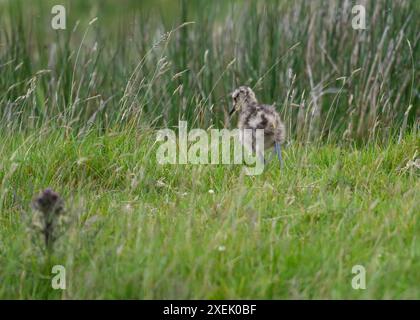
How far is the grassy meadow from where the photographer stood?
4.45 m

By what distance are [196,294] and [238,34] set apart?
4595 millimetres

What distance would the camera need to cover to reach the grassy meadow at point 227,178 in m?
4.45

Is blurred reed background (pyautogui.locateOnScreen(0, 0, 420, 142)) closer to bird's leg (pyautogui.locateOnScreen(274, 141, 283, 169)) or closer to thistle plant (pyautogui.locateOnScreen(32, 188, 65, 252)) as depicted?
bird's leg (pyautogui.locateOnScreen(274, 141, 283, 169))

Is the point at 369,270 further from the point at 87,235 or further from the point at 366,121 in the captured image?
the point at 366,121

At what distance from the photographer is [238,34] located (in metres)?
8.46

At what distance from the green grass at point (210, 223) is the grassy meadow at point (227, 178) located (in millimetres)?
11

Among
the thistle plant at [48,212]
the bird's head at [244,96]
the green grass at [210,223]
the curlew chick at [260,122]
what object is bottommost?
the green grass at [210,223]

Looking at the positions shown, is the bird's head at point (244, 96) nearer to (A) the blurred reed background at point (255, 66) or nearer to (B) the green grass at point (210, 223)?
(B) the green grass at point (210, 223)

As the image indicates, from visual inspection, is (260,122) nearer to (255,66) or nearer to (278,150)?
(278,150)

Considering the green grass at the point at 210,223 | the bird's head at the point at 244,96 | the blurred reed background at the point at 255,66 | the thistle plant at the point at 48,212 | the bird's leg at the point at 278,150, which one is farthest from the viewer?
the blurred reed background at the point at 255,66

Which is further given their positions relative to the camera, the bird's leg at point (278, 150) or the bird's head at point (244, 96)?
the bird's head at point (244, 96)

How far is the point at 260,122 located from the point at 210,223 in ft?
Answer: 4.60

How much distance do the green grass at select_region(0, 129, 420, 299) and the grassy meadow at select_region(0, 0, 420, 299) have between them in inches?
0.4

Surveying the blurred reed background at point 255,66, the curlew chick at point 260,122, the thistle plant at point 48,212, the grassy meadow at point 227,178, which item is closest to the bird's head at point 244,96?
the curlew chick at point 260,122
